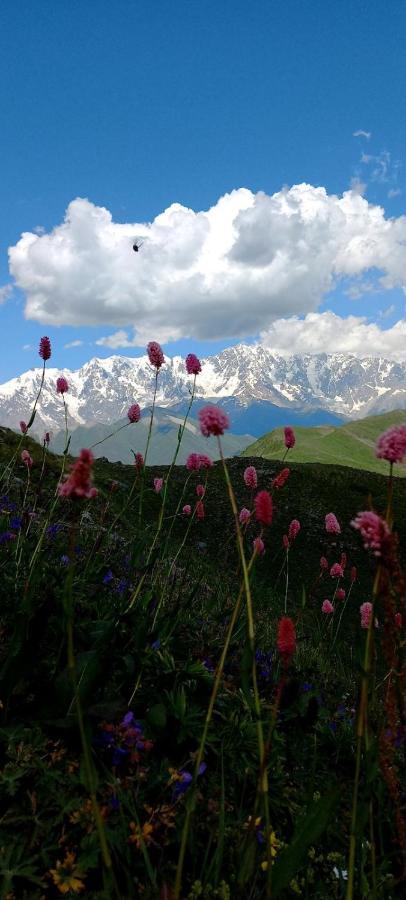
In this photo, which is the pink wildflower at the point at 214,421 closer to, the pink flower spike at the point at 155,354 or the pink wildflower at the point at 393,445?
the pink wildflower at the point at 393,445

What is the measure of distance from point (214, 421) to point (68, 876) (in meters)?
1.84

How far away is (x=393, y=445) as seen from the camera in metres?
1.68

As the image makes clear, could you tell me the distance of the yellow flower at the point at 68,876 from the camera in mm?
1898

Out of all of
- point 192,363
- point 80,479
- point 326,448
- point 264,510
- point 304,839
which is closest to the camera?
point 80,479

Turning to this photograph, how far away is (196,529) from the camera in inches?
629

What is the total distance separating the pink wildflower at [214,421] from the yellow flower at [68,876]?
175 centimetres

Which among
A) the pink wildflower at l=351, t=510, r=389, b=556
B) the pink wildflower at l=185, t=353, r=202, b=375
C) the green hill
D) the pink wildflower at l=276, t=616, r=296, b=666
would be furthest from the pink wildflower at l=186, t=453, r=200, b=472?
the green hill

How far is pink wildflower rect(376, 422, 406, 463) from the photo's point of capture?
1.67 metres

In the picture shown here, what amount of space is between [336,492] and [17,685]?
64.4 ft

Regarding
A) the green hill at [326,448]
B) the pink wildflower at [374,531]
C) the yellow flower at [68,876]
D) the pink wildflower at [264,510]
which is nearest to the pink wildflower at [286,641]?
the pink wildflower at [264,510]

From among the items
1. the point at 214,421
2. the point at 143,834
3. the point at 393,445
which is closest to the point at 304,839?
the point at 143,834

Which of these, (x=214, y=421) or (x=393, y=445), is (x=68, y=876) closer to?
(x=214, y=421)

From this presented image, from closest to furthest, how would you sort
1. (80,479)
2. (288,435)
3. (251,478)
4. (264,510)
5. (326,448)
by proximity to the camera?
1. (80,479)
2. (264,510)
3. (251,478)
4. (288,435)
5. (326,448)

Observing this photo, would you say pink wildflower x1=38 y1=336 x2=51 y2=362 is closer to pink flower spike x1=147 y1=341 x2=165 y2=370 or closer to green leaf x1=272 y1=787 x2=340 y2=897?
pink flower spike x1=147 y1=341 x2=165 y2=370
